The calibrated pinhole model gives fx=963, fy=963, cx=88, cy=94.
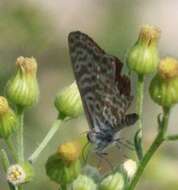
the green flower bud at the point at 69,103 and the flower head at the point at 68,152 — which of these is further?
the green flower bud at the point at 69,103

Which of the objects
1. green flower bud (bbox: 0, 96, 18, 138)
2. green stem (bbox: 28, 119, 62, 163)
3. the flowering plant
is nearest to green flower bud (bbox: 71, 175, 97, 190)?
the flowering plant

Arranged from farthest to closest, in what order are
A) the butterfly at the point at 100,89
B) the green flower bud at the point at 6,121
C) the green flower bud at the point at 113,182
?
the green flower bud at the point at 6,121 → the green flower bud at the point at 113,182 → the butterfly at the point at 100,89

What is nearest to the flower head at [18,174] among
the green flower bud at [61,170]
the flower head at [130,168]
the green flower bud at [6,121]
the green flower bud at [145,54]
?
the green flower bud at [61,170]

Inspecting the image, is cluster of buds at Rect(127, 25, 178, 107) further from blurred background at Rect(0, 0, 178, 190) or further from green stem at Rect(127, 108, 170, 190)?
blurred background at Rect(0, 0, 178, 190)

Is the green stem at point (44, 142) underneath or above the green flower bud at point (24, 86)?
underneath

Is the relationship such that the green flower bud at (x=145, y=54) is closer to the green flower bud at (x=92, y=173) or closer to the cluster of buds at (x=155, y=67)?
the cluster of buds at (x=155, y=67)

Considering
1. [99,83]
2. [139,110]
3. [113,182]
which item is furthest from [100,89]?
[113,182]
